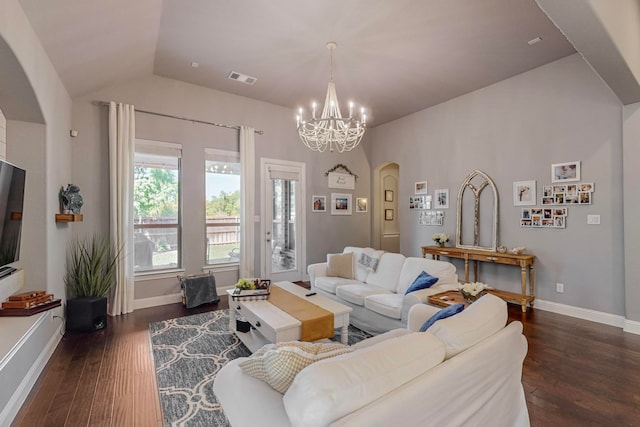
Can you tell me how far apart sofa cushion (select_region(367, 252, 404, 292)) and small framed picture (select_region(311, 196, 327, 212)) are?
2360 millimetres

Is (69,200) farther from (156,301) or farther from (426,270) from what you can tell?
(426,270)

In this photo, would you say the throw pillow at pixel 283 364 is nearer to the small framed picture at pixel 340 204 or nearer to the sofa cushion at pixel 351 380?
the sofa cushion at pixel 351 380

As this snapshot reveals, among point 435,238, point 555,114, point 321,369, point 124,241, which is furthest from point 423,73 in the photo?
point 124,241

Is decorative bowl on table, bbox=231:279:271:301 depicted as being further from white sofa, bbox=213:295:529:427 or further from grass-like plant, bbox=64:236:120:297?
grass-like plant, bbox=64:236:120:297

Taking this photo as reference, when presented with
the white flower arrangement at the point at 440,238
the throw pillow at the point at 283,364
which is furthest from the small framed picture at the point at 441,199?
the throw pillow at the point at 283,364

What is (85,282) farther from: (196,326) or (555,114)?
(555,114)

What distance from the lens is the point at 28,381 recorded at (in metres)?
2.29

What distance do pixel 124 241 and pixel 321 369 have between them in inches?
160

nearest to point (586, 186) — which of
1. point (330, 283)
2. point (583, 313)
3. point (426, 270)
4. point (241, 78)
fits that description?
point (583, 313)

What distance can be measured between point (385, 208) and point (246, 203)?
3763 millimetres

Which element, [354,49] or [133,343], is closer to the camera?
[133,343]

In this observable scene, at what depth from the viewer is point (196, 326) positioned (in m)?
3.58

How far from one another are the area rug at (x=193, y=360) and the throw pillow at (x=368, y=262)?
0.90 metres

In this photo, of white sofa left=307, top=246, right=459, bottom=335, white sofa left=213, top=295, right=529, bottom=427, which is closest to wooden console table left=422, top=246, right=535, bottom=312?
white sofa left=307, top=246, right=459, bottom=335
